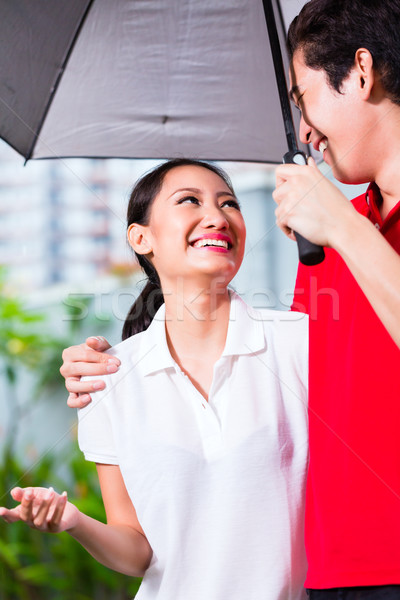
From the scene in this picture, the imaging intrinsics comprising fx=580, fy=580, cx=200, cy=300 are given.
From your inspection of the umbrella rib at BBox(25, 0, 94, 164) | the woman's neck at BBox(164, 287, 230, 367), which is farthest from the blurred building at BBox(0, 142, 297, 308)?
the woman's neck at BBox(164, 287, 230, 367)

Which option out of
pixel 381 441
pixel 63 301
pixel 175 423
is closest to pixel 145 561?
pixel 175 423

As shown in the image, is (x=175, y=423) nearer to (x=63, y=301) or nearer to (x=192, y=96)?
(x=192, y=96)

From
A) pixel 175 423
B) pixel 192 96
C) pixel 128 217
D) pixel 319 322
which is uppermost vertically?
pixel 192 96

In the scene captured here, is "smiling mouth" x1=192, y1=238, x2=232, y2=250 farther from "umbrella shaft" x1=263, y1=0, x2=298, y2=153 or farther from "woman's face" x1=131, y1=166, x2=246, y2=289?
"umbrella shaft" x1=263, y1=0, x2=298, y2=153

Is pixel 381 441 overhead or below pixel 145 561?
overhead

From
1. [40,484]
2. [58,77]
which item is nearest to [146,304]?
[58,77]

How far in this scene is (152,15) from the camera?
1.21 m

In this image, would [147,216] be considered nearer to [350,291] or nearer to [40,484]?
[350,291]

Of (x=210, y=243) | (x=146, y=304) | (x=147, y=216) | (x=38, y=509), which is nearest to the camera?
(x=38, y=509)

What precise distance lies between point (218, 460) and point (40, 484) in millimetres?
1895

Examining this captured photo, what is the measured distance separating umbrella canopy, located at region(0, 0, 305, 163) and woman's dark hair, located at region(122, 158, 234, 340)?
15 cm

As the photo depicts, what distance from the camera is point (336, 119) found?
96cm

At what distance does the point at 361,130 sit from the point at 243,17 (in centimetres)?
45

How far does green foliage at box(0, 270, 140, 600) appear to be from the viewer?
2.49m
